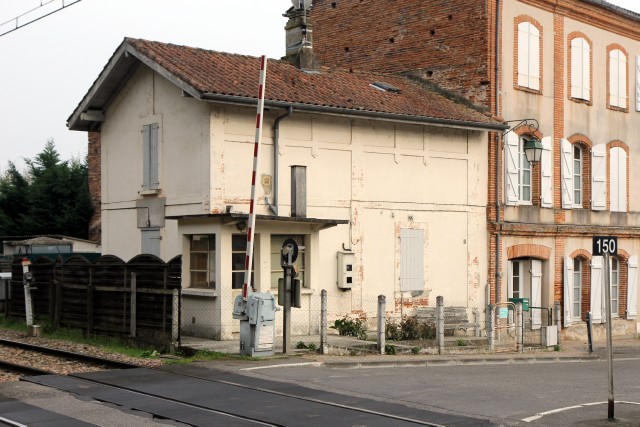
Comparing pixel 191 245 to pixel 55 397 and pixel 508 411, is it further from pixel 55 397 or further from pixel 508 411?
pixel 508 411

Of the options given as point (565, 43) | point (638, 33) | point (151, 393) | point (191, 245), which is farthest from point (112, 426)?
point (638, 33)

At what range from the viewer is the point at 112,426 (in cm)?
1052

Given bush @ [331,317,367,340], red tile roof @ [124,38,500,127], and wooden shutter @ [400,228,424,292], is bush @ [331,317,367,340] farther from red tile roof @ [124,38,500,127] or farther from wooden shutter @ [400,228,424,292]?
red tile roof @ [124,38,500,127]

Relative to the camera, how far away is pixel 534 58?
26750 millimetres

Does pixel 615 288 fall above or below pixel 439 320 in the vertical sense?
above

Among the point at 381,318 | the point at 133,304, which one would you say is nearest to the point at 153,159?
the point at 133,304

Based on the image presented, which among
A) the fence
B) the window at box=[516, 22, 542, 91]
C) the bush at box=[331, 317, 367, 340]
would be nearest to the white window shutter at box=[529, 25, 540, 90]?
the window at box=[516, 22, 542, 91]

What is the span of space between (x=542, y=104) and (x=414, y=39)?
163 inches

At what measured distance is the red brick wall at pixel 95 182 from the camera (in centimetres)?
3562

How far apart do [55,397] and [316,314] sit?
29.2 ft

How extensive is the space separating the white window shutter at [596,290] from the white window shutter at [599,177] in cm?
166

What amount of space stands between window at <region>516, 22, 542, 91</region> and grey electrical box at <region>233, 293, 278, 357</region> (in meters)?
12.6

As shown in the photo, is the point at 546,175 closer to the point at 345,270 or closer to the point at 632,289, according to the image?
the point at 632,289

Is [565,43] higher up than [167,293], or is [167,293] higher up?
[565,43]
